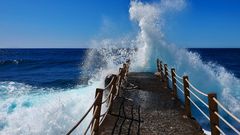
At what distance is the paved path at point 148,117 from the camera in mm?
7109

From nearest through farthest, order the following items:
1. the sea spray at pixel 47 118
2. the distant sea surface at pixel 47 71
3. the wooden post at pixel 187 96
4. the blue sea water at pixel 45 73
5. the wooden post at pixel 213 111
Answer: the wooden post at pixel 213 111 → the wooden post at pixel 187 96 → the sea spray at pixel 47 118 → the blue sea water at pixel 45 73 → the distant sea surface at pixel 47 71

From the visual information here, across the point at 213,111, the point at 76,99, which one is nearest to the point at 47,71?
the point at 76,99

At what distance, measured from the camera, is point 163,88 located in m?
13.2

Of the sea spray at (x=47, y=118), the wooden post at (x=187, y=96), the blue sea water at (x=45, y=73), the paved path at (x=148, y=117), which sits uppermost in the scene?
the wooden post at (x=187, y=96)

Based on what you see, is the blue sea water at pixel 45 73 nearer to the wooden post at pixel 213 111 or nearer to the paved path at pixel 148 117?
the paved path at pixel 148 117

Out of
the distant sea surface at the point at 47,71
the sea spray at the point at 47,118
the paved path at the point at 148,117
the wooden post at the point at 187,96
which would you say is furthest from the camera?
the distant sea surface at the point at 47,71

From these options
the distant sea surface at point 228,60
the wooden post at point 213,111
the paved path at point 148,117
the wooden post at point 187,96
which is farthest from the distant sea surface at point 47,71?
the wooden post at point 213,111

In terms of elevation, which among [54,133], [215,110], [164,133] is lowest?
[54,133]

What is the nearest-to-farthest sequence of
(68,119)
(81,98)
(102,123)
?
(102,123)
(68,119)
(81,98)

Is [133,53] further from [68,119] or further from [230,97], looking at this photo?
[68,119]

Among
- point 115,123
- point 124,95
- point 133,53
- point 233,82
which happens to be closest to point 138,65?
point 133,53

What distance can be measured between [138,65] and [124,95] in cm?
1192

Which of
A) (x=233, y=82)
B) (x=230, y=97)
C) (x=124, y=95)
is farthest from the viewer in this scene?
(x=233, y=82)

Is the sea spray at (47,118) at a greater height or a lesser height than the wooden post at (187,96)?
lesser
